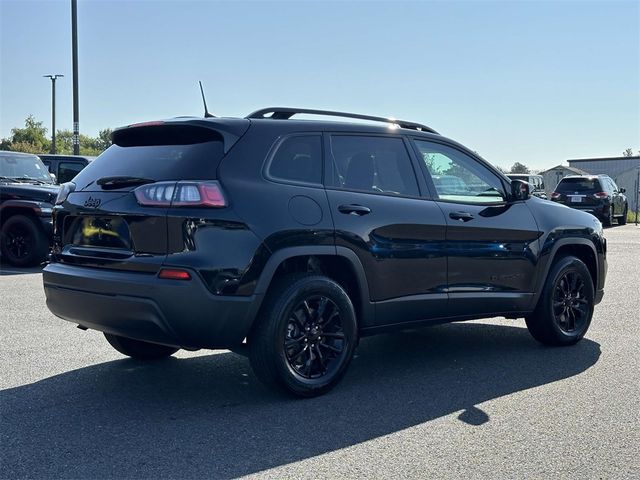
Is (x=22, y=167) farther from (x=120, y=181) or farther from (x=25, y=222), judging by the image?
(x=120, y=181)

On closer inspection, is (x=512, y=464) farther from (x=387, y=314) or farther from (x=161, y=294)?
(x=161, y=294)

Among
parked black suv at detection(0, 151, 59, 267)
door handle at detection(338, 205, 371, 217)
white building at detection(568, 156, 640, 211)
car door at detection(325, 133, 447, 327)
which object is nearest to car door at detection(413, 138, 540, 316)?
car door at detection(325, 133, 447, 327)

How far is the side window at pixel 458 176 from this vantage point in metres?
5.74

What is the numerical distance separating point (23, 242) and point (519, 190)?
8562 millimetres

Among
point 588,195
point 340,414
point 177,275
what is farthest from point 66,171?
point 588,195

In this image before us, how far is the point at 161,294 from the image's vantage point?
4285mm

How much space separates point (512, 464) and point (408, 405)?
1060 millimetres

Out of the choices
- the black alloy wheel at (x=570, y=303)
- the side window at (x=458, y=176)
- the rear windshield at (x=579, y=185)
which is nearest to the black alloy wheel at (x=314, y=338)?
the side window at (x=458, y=176)

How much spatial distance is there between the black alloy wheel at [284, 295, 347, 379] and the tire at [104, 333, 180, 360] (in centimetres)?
130

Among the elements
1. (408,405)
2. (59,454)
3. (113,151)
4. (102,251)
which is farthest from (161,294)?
(408,405)

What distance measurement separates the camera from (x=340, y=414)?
4.54m

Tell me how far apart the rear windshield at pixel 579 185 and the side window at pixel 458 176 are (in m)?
19.7

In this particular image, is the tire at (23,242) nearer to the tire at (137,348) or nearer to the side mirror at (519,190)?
the tire at (137,348)

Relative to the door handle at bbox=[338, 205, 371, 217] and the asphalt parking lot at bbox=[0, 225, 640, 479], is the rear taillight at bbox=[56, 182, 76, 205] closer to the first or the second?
the asphalt parking lot at bbox=[0, 225, 640, 479]
